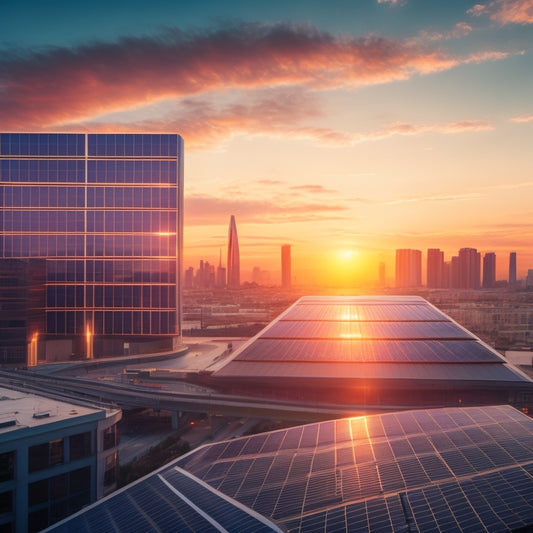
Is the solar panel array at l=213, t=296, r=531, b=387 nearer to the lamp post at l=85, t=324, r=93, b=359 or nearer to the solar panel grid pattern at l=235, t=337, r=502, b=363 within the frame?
the solar panel grid pattern at l=235, t=337, r=502, b=363

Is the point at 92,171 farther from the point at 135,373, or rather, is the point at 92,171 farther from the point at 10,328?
the point at 135,373

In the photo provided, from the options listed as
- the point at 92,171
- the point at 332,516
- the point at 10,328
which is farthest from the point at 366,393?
the point at 92,171

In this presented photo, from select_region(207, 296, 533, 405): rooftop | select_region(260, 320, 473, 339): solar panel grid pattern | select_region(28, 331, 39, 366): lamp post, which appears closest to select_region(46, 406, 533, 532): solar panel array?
select_region(207, 296, 533, 405): rooftop

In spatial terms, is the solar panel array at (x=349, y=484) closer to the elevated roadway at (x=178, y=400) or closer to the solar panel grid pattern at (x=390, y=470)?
the solar panel grid pattern at (x=390, y=470)

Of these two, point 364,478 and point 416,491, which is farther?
point 364,478

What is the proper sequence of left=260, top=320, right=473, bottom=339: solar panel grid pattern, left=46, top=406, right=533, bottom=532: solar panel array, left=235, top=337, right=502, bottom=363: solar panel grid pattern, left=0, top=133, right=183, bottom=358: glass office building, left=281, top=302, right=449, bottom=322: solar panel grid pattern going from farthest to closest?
left=0, top=133, right=183, bottom=358: glass office building, left=281, top=302, right=449, bottom=322: solar panel grid pattern, left=260, top=320, right=473, bottom=339: solar panel grid pattern, left=235, top=337, right=502, bottom=363: solar panel grid pattern, left=46, top=406, right=533, bottom=532: solar panel array

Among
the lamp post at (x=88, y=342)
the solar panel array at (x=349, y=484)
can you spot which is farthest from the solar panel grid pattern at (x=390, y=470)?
the lamp post at (x=88, y=342)

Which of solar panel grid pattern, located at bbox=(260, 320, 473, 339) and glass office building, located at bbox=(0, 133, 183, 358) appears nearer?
solar panel grid pattern, located at bbox=(260, 320, 473, 339)
